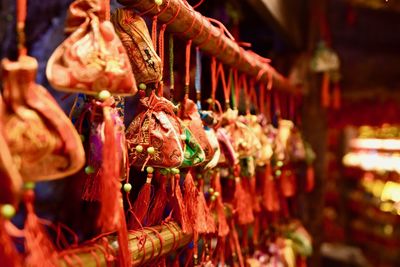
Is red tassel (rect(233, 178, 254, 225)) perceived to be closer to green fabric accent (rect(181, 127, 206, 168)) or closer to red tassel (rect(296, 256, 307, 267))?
green fabric accent (rect(181, 127, 206, 168))

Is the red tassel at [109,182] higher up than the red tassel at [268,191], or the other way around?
the red tassel at [109,182]

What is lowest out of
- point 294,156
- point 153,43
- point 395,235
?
point 395,235

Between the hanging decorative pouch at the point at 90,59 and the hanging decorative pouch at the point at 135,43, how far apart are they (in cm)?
15

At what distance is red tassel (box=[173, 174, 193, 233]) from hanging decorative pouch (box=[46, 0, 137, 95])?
351mm

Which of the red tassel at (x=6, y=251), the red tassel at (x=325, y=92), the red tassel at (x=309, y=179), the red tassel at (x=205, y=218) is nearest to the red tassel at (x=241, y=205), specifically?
the red tassel at (x=205, y=218)

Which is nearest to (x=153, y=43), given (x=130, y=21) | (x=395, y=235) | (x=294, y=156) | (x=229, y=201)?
(x=130, y=21)

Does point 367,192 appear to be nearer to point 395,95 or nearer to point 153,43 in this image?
point 395,95

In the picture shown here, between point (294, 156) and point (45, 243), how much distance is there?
151 cm

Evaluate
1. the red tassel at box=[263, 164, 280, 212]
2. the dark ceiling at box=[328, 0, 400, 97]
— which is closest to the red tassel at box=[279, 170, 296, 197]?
the red tassel at box=[263, 164, 280, 212]

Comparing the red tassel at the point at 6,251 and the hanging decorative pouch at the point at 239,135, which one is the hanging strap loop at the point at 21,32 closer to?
the red tassel at the point at 6,251

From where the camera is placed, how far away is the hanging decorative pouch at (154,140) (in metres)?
0.83

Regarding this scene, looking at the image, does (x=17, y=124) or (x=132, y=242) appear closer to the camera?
(x=17, y=124)

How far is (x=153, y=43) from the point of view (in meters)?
0.90

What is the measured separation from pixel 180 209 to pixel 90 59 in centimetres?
47
